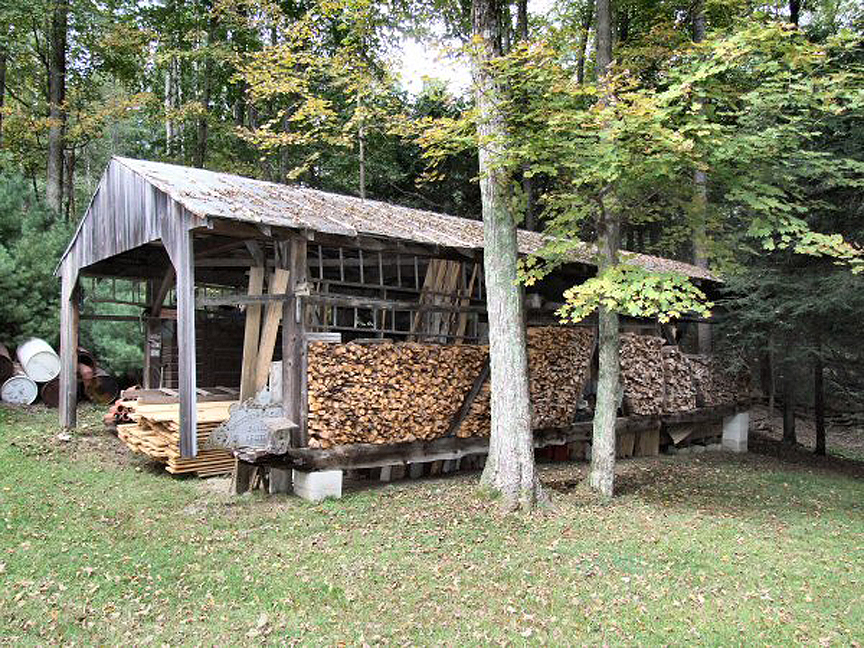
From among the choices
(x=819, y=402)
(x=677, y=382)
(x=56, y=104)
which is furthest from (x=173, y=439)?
(x=56, y=104)

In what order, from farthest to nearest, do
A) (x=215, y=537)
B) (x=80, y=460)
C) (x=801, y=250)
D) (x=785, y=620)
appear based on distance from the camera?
(x=80, y=460) < (x=801, y=250) < (x=215, y=537) < (x=785, y=620)

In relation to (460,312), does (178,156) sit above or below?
above

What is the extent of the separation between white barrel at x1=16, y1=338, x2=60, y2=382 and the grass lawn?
5.27 metres

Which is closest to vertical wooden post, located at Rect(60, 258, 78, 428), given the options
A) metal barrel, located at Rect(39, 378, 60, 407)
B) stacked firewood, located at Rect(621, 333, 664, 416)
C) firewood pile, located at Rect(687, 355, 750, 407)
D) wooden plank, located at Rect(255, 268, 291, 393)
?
metal barrel, located at Rect(39, 378, 60, 407)

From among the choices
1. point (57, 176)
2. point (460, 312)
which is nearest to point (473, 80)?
point (460, 312)

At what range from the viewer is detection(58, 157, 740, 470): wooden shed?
23.2ft

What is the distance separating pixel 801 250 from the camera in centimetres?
624

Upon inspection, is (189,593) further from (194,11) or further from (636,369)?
(194,11)

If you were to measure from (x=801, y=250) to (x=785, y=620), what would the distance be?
3627 mm

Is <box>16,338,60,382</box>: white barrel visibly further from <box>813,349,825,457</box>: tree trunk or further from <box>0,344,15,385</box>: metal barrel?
<box>813,349,825,457</box>: tree trunk

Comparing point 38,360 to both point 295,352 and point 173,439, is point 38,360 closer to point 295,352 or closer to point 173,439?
point 173,439

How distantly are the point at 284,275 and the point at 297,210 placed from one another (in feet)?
2.94

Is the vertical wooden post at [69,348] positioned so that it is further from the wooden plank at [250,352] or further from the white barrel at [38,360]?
the wooden plank at [250,352]

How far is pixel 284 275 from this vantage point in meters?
7.47
